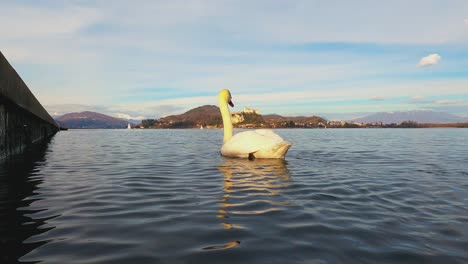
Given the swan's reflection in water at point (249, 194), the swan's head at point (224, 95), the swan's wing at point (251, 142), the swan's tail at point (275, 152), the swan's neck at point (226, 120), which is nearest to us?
the swan's reflection in water at point (249, 194)

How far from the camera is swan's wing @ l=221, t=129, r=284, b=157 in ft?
47.6

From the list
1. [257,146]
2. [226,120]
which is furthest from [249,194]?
[226,120]

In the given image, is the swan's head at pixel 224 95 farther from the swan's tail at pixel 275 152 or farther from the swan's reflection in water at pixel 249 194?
the swan's reflection in water at pixel 249 194

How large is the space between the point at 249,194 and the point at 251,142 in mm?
7036

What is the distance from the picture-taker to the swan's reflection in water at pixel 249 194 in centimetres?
580

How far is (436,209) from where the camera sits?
6.36m

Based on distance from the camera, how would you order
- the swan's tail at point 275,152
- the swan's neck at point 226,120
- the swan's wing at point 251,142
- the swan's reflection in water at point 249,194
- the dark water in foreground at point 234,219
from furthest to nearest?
1. the swan's neck at point 226,120
2. the swan's wing at point 251,142
3. the swan's tail at point 275,152
4. the swan's reflection in water at point 249,194
5. the dark water in foreground at point 234,219

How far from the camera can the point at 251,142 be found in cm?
1480

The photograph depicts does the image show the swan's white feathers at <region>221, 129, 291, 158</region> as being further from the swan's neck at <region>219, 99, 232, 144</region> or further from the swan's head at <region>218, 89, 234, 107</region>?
the swan's head at <region>218, 89, 234, 107</region>

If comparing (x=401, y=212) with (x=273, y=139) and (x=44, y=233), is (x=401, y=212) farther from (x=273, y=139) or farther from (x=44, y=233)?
(x=273, y=139)

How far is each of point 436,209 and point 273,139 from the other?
8.71 metres

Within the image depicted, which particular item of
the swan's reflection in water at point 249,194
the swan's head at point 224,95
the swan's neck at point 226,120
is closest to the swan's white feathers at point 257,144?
the swan's reflection in water at point 249,194

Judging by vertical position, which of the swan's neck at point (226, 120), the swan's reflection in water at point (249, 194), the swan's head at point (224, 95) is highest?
the swan's head at point (224, 95)

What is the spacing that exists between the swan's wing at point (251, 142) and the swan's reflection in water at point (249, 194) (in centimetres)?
175
